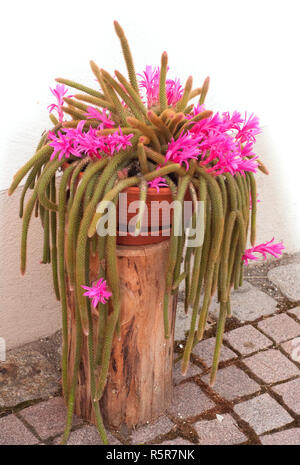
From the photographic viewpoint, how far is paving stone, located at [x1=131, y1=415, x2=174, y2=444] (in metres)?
2.40

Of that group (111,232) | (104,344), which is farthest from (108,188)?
(104,344)

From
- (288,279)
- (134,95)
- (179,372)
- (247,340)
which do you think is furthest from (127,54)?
(288,279)

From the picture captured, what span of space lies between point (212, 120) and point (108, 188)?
383 millimetres

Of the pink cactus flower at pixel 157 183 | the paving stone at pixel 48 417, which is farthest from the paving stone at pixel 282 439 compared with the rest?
the pink cactus flower at pixel 157 183

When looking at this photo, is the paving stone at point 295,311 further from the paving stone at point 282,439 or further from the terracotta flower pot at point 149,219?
the terracotta flower pot at point 149,219

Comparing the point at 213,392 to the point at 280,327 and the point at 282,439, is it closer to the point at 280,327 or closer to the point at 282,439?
the point at 282,439

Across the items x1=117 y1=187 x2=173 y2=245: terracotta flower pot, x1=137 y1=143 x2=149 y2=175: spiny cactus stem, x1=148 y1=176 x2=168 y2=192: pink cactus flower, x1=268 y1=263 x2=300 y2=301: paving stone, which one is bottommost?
x1=268 y1=263 x2=300 y2=301: paving stone

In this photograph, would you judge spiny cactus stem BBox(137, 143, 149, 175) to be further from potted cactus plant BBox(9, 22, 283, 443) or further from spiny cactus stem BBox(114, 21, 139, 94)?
spiny cactus stem BBox(114, 21, 139, 94)

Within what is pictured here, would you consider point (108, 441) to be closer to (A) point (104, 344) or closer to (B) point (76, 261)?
(A) point (104, 344)

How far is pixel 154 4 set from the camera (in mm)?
2713

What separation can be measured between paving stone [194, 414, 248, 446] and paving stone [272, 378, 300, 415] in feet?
0.85

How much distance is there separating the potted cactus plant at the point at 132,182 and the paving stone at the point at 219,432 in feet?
1.35

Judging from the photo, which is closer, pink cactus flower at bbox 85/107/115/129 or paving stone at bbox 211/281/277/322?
pink cactus flower at bbox 85/107/115/129

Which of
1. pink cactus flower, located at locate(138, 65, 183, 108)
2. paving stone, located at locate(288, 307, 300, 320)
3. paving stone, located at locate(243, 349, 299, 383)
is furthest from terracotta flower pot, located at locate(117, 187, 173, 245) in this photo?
paving stone, located at locate(288, 307, 300, 320)
